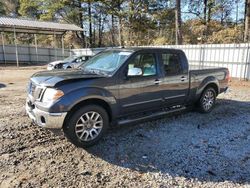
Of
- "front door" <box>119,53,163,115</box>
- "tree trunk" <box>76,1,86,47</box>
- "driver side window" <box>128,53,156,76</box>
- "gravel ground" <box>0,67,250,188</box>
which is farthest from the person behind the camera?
"tree trunk" <box>76,1,86,47</box>

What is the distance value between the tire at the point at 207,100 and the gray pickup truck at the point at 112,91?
38 mm

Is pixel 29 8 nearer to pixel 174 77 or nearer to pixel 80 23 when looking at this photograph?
pixel 80 23

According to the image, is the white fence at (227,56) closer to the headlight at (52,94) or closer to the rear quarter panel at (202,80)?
the rear quarter panel at (202,80)

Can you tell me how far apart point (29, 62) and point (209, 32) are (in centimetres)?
2155

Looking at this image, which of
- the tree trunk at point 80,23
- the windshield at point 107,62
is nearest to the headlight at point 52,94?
the windshield at point 107,62

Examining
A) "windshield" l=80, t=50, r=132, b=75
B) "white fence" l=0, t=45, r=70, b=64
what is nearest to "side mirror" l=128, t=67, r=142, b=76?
"windshield" l=80, t=50, r=132, b=75

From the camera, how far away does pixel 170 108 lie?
555 centimetres

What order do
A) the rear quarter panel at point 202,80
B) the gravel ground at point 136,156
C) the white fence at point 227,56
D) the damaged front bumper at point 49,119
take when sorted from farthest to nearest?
the white fence at point 227,56 < the rear quarter panel at point 202,80 < the damaged front bumper at point 49,119 < the gravel ground at point 136,156

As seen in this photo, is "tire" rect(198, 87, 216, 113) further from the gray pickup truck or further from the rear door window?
the rear door window

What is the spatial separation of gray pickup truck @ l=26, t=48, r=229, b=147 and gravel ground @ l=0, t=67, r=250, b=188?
36 centimetres

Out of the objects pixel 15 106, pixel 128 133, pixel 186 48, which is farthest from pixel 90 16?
pixel 128 133

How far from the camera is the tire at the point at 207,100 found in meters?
6.15

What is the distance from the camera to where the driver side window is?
4644 mm

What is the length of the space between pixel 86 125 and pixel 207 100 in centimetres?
370
